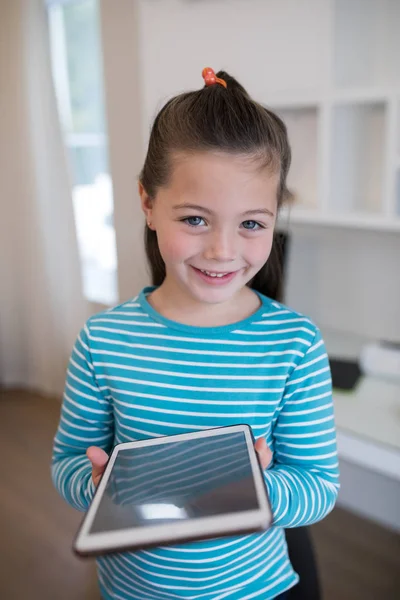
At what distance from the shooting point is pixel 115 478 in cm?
60

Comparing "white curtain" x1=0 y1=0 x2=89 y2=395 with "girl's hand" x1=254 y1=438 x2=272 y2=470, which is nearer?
"girl's hand" x1=254 y1=438 x2=272 y2=470

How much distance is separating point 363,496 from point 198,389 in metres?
1.49

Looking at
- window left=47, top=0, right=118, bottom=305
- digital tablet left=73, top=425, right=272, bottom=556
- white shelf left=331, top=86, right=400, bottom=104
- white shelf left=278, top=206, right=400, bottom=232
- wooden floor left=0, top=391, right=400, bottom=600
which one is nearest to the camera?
digital tablet left=73, top=425, right=272, bottom=556

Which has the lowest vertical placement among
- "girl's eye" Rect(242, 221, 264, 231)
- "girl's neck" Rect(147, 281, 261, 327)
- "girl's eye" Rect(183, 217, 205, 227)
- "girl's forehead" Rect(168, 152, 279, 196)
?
"girl's neck" Rect(147, 281, 261, 327)

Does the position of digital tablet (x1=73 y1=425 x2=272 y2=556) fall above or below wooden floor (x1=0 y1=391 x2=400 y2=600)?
above

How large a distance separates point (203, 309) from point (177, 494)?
0.29 metres

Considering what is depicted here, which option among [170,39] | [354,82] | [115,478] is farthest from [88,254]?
[115,478]

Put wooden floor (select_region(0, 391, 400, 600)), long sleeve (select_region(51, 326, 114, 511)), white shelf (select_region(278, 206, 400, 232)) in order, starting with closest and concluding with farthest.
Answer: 1. long sleeve (select_region(51, 326, 114, 511))
2. white shelf (select_region(278, 206, 400, 232))
3. wooden floor (select_region(0, 391, 400, 600))

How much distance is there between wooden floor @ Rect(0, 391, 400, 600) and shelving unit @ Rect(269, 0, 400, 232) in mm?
1123

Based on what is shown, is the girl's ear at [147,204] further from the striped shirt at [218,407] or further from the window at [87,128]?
the window at [87,128]

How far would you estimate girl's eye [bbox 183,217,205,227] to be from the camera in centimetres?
66

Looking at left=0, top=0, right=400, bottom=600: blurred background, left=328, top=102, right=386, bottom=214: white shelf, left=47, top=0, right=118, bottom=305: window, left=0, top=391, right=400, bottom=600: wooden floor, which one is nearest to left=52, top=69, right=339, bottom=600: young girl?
left=0, top=0, right=400, bottom=600: blurred background

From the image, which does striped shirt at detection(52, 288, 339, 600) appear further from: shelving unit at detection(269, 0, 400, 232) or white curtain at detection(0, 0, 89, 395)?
white curtain at detection(0, 0, 89, 395)

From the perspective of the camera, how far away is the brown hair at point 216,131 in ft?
2.10
